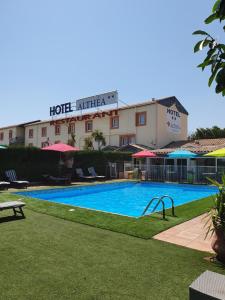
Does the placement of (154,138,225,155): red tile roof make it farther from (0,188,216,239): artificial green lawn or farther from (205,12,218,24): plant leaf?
(205,12,218,24): plant leaf

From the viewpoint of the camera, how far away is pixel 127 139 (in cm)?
3381

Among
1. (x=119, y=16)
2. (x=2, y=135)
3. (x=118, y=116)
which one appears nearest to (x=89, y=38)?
(x=119, y=16)

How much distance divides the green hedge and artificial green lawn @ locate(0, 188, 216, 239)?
9055 mm

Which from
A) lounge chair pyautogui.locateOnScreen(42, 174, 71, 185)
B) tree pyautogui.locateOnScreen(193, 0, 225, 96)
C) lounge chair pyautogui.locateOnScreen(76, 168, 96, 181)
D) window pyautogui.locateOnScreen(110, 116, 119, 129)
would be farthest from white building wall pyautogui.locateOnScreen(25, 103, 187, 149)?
tree pyautogui.locateOnScreen(193, 0, 225, 96)

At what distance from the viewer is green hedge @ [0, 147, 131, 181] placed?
1917 centimetres

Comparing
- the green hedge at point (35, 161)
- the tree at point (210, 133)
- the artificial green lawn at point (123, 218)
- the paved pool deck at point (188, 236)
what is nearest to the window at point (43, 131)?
the green hedge at point (35, 161)

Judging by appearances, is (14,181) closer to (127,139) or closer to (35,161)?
(35,161)

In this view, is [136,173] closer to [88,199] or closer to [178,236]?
[88,199]

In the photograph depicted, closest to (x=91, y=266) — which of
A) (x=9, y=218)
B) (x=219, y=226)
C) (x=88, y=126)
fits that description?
(x=219, y=226)

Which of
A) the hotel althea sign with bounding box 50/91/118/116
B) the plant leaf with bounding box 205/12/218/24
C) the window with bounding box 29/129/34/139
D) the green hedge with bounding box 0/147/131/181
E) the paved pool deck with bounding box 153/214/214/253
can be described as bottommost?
the paved pool deck with bounding box 153/214/214/253

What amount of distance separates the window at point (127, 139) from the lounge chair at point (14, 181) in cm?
1746

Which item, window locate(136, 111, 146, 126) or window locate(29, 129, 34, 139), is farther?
window locate(29, 129, 34, 139)

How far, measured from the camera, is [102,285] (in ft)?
13.4

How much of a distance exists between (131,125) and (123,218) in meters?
25.3
